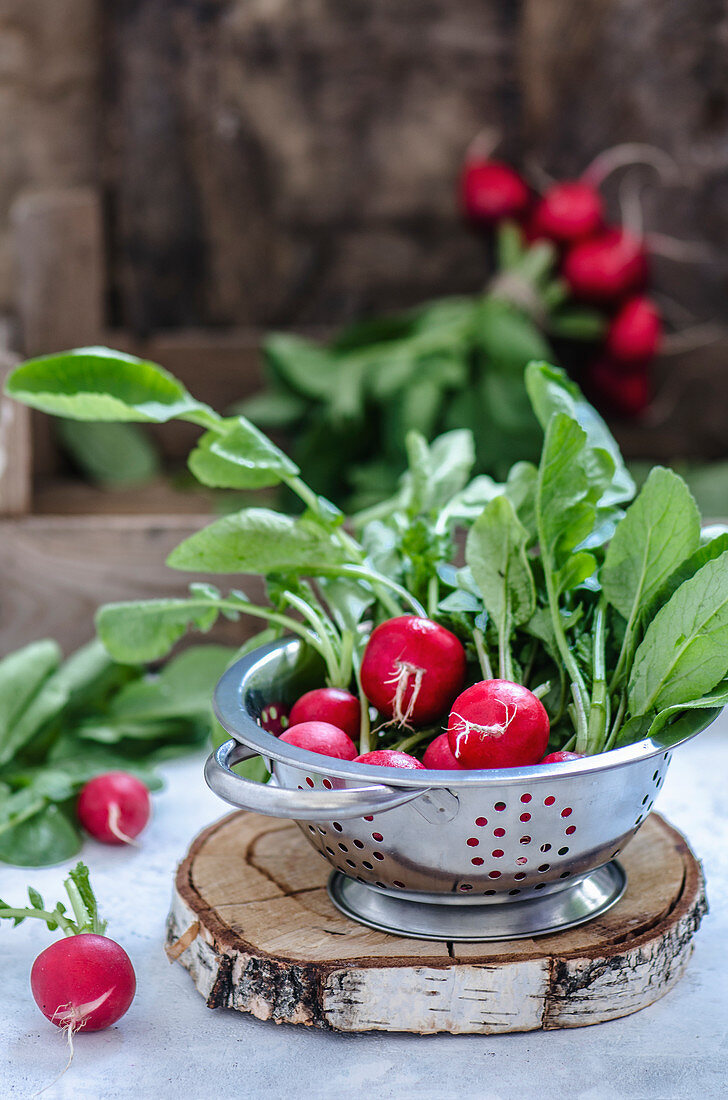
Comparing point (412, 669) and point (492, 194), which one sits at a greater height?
point (492, 194)

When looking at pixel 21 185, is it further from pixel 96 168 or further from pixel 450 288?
pixel 450 288

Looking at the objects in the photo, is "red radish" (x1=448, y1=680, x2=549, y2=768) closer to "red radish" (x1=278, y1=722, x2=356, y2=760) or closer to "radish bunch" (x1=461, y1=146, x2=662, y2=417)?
"red radish" (x1=278, y1=722, x2=356, y2=760)

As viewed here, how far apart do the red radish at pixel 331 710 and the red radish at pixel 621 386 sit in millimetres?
847

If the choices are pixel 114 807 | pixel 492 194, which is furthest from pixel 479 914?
pixel 492 194

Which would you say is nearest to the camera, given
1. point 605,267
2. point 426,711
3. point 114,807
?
point 426,711

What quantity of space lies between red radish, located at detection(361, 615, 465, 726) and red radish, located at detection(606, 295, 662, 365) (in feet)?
2.58

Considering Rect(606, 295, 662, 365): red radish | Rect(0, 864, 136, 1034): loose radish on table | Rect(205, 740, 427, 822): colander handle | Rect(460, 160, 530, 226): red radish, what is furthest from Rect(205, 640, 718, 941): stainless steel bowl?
Rect(460, 160, 530, 226): red radish

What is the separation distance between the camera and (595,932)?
573 mm

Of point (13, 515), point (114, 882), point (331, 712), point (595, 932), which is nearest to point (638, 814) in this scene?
point (595, 932)

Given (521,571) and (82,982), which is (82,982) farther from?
(521,571)

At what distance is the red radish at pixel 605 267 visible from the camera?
1.28 m

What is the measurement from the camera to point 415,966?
0.54 metres

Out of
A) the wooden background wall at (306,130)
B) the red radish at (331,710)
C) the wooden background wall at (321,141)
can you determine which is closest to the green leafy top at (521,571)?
the red radish at (331,710)

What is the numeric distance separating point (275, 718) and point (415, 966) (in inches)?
7.0
